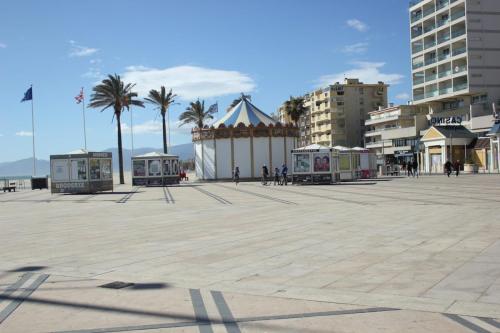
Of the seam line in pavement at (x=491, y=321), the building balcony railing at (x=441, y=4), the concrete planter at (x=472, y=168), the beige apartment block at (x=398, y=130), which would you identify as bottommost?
the seam line in pavement at (x=491, y=321)

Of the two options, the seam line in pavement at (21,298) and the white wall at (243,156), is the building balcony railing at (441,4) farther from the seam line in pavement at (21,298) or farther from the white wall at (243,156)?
the seam line in pavement at (21,298)

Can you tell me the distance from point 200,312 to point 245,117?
152ft

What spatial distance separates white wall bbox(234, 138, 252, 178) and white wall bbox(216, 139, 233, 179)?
0.66 metres

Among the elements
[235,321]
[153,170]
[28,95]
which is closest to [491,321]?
[235,321]

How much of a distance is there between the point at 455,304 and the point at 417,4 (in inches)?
2986

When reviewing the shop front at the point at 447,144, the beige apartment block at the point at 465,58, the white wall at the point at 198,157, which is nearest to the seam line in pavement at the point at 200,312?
the white wall at the point at 198,157

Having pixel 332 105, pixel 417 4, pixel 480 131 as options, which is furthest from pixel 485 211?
pixel 332 105

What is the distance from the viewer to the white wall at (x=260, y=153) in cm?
4981

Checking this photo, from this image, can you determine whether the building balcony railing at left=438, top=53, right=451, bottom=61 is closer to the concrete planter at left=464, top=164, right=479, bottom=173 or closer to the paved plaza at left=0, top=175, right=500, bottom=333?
the concrete planter at left=464, top=164, right=479, bottom=173

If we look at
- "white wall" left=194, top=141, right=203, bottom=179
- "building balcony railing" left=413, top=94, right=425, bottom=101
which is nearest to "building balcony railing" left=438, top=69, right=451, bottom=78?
"building balcony railing" left=413, top=94, right=425, bottom=101

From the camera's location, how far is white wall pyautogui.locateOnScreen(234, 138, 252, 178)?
163ft

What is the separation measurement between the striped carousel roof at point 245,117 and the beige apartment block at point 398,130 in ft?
78.1

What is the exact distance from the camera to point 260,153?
164 ft

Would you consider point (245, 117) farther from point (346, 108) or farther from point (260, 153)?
point (346, 108)
